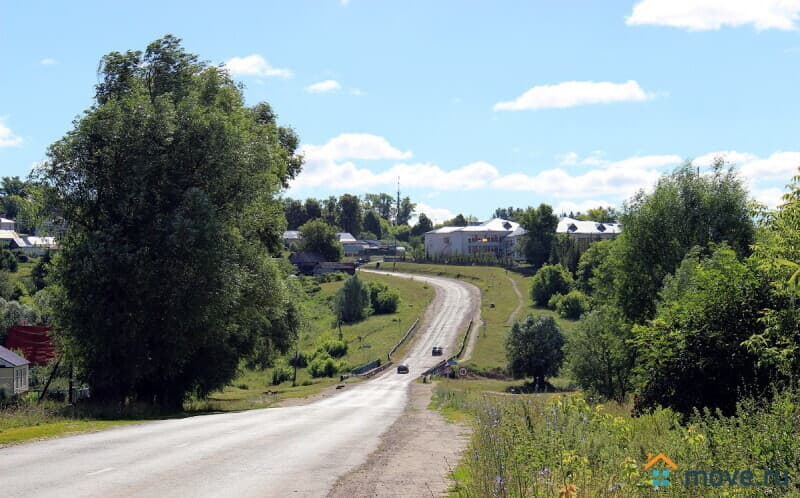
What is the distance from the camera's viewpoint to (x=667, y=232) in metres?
44.0

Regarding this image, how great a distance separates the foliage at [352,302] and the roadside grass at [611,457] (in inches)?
3817

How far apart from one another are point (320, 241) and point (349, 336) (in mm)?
64349

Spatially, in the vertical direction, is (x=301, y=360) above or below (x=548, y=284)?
below

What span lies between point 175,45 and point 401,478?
27044 mm

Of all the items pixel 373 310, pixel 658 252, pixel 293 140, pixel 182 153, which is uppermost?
pixel 293 140

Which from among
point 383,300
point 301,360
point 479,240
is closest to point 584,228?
point 479,240

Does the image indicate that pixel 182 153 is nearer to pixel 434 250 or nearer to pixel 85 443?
pixel 85 443

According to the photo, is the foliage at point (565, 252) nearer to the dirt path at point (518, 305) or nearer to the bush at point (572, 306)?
the dirt path at point (518, 305)

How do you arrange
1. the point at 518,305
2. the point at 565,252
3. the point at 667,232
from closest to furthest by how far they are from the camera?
the point at 667,232 < the point at 518,305 < the point at 565,252

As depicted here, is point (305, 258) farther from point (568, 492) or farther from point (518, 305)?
point (568, 492)

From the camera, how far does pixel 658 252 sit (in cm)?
4412

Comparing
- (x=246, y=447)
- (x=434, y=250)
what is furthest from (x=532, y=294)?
(x=246, y=447)

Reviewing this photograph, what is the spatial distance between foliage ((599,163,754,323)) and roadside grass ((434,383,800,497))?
1220 inches

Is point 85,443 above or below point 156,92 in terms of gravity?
below
